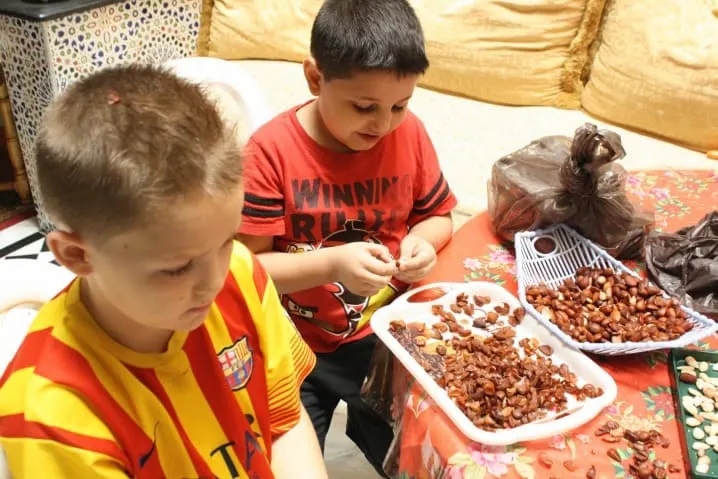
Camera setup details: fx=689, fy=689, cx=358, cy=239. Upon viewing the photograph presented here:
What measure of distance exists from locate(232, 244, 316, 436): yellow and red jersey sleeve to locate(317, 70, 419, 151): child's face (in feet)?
1.05

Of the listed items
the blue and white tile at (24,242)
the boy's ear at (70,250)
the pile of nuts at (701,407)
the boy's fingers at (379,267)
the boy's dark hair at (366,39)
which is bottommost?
the blue and white tile at (24,242)

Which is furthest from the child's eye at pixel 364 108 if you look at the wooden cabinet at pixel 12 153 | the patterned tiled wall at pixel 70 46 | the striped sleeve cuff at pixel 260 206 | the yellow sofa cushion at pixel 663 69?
the wooden cabinet at pixel 12 153

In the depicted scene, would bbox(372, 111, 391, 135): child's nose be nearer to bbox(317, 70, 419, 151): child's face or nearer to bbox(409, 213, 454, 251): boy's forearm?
bbox(317, 70, 419, 151): child's face

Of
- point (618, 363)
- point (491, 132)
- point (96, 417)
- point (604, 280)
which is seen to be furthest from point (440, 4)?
point (96, 417)

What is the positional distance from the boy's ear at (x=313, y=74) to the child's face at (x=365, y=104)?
0.05ft

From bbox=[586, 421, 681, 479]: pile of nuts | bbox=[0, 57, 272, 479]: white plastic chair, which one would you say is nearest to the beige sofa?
bbox=[586, 421, 681, 479]: pile of nuts

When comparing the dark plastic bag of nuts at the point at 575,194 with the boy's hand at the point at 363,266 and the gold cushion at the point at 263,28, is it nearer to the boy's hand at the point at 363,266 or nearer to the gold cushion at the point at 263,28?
the boy's hand at the point at 363,266

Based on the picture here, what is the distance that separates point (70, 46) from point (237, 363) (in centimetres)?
186

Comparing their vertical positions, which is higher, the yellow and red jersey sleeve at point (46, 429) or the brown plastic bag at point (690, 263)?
the yellow and red jersey sleeve at point (46, 429)

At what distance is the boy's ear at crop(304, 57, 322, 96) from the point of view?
46.6 inches

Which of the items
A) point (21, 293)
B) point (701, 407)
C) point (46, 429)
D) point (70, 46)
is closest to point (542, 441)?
point (701, 407)

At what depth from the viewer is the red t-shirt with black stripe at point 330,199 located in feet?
3.89

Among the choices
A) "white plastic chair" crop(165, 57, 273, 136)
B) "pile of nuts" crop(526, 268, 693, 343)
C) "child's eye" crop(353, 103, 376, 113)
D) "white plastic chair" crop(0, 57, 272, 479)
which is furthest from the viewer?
"white plastic chair" crop(165, 57, 273, 136)

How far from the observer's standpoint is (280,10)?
109 inches
